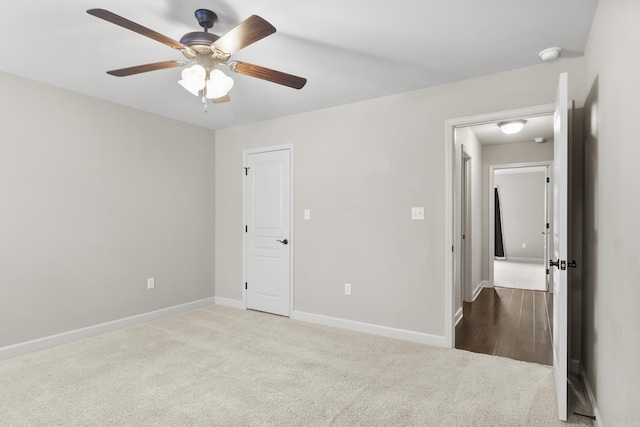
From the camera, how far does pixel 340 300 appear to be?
3.78 metres

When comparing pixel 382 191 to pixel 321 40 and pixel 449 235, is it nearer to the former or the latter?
pixel 449 235

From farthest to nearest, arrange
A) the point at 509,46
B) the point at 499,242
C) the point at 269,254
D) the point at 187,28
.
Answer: the point at 499,242
the point at 269,254
the point at 509,46
the point at 187,28

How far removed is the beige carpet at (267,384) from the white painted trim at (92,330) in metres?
0.10

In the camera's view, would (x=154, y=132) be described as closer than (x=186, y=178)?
Yes

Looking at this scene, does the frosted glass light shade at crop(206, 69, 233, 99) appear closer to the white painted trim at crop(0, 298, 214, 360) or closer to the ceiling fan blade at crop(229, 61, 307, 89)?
the ceiling fan blade at crop(229, 61, 307, 89)

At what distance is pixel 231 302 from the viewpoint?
15.1 ft

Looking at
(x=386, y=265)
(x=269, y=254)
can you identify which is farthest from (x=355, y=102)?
(x=269, y=254)

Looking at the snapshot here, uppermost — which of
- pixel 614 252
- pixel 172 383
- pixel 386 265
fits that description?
pixel 614 252

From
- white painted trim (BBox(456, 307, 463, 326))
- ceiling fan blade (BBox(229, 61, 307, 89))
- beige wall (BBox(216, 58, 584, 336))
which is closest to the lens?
ceiling fan blade (BBox(229, 61, 307, 89))

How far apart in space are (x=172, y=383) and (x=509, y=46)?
11.1 ft

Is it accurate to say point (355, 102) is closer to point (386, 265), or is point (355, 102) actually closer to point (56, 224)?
point (386, 265)

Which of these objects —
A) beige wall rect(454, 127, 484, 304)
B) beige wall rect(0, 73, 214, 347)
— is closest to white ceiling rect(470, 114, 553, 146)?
beige wall rect(454, 127, 484, 304)

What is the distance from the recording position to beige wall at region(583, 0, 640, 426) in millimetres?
1392

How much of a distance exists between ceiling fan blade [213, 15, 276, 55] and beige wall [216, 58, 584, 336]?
6.36 feet
